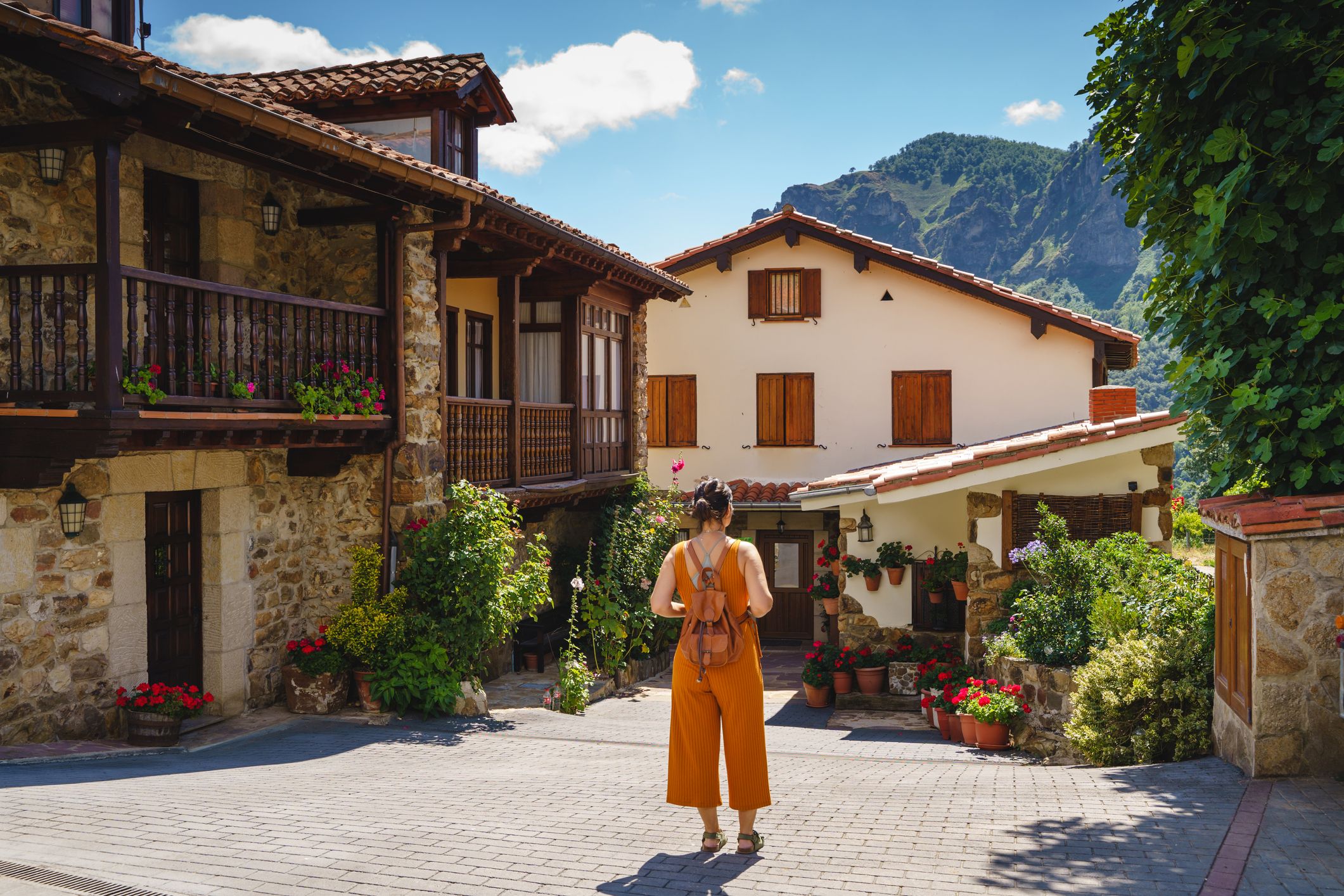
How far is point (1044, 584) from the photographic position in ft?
34.3

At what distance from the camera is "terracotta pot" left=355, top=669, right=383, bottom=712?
9359 millimetres

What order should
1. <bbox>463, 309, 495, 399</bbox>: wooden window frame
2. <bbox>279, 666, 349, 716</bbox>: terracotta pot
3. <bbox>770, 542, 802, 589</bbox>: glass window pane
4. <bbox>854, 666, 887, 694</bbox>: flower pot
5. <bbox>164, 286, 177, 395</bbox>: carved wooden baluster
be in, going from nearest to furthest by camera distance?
<bbox>164, 286, 177, 395</bbox>: carved wooden baluster, <bbox>279, 666, 349, 716</bbox>: terracotta pot, <bbox>854, 666, 887, 694</bbox>: flower pot, <bbox>463, 309, 495, 399</bbox>: wooden window frame, <bbox>770, 542, 802, 589</bbox>: glass window pane

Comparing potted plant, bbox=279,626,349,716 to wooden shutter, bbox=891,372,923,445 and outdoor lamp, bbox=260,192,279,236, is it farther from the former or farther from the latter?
wooden shutter, bbox=891,372,923,445

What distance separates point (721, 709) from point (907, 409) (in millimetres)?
15153

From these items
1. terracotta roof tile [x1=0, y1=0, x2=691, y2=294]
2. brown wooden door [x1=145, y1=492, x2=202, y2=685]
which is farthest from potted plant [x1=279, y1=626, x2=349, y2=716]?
terracotta roof tile [x1=0, y1=0, x2=691, y2=294]

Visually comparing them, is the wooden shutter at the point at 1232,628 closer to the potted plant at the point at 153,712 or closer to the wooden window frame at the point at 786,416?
the potted plant at the point at 153,712

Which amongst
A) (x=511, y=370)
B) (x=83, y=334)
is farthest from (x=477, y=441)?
(x=83, y=334)

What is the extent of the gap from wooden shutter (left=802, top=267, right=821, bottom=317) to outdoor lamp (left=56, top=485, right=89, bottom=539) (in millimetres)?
13994

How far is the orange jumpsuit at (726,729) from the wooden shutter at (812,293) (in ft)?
49.9

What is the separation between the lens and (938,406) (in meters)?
19.2

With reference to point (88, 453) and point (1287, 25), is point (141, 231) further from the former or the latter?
point (1287, 25)

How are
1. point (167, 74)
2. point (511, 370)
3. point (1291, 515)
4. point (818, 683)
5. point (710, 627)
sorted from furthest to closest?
point (818, 683) < point (511, 370) < point (167, 74) < point (1291, 515) < point (710, 627)

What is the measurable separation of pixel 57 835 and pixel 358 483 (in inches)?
219

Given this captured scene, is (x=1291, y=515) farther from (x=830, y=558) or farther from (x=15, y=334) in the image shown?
(x=830, y=558)
